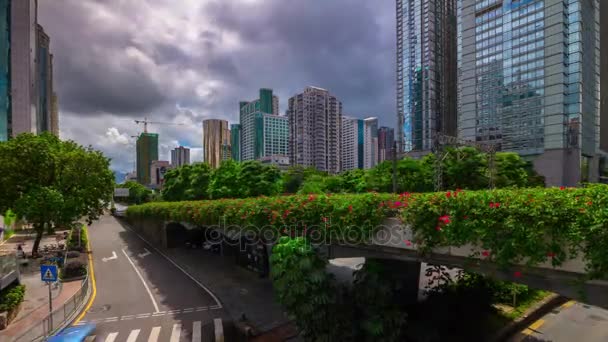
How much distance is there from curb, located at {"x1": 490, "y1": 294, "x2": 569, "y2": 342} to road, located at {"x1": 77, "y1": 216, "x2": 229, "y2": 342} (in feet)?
42.7

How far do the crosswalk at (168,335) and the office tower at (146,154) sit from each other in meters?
142

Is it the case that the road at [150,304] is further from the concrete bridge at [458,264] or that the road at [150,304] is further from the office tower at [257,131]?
the office tower at [257,131]

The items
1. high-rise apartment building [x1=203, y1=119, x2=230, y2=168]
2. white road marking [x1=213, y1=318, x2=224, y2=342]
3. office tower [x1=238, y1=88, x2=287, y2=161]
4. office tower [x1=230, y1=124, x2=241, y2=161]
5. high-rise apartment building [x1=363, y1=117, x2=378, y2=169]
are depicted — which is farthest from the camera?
office tower [x1=230, y1=124, x2=241, y2=161]

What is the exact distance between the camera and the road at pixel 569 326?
1424cm

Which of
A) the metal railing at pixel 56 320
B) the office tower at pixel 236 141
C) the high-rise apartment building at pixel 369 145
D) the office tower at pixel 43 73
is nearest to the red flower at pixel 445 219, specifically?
the metal railing at pixel 56 320

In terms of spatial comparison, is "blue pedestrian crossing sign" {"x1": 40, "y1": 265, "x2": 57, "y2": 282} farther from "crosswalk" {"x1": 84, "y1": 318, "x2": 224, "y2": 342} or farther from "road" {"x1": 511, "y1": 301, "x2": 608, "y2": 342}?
"road" {"x1": 511, "y1": 301, "x2": 608, "y2": 342}

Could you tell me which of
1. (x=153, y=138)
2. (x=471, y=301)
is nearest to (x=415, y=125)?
(x=471, y=301)

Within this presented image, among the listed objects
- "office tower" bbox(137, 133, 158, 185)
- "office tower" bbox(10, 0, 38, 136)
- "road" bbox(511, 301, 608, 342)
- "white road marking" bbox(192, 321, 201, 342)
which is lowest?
"road" bbox(511, 301, 608, 342)

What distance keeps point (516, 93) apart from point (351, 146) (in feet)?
227

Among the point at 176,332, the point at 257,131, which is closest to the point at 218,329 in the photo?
the point at 176,332

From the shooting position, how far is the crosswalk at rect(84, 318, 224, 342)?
1323 centimetres

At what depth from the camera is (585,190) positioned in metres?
6.64

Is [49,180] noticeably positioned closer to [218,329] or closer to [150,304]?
[150,304]

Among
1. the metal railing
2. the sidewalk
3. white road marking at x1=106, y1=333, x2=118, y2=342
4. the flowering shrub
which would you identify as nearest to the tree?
the sidewalk
